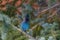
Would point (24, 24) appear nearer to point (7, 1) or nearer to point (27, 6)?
point (27, 6)

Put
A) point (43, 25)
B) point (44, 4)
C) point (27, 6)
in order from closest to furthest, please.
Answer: point (43, 25) < point (27, 6) < point (44, 4)

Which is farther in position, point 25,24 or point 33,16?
point 33,16

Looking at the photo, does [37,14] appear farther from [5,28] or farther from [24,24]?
[5,28]

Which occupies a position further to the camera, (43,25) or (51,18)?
(51,18)

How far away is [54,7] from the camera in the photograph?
2170 mm

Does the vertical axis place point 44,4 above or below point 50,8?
above

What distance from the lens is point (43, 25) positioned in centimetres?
179

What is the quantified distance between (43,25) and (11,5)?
48 cm

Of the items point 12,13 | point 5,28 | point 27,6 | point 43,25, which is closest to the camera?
point 5,28

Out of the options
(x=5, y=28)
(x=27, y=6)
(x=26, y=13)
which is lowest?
(x=5, y=28)

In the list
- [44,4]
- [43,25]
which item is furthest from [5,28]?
[44,4]

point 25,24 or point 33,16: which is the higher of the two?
point 33,16

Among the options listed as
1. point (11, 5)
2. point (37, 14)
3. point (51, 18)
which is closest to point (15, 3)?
point (11, 5)

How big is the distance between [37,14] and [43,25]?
43cm
